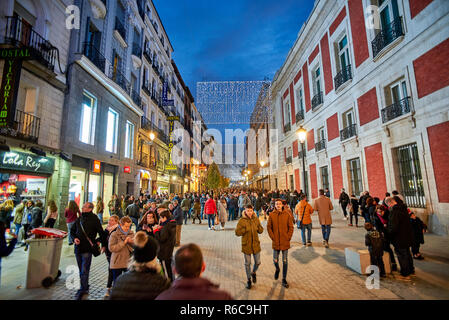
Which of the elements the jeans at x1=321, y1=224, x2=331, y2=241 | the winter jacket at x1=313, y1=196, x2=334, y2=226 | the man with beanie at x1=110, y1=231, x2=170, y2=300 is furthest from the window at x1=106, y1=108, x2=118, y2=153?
the man with beanie at x1=110, y1=231, x2=170, y2=300

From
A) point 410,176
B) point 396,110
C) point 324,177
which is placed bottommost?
point 410,176

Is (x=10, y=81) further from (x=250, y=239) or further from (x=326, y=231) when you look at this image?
(x=326, y=231)

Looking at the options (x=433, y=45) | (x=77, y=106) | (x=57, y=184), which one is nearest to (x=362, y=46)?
(x=433, y=45)

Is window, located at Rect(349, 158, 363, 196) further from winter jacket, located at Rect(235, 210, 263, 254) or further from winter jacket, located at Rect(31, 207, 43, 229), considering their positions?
winter jacket, located at Rect(31, 207, 43, 229)

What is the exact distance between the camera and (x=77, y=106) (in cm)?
1075

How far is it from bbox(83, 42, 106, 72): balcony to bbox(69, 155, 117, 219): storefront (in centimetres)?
546

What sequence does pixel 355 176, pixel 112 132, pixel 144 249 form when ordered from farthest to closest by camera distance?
pixel 112 132 → pixel 355 176 → pixel 144 249

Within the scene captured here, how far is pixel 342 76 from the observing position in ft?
45.6

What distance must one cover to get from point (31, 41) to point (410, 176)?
17.0 metres

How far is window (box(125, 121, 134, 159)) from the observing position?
53.0ft

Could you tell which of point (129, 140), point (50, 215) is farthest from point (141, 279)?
point (129, 140)

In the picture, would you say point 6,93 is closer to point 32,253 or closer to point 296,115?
point 32,253

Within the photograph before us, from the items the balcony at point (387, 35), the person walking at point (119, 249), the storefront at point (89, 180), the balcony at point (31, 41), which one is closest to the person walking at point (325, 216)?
the person walking at point (119, 249)

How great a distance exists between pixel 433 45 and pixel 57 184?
16.6 metres
